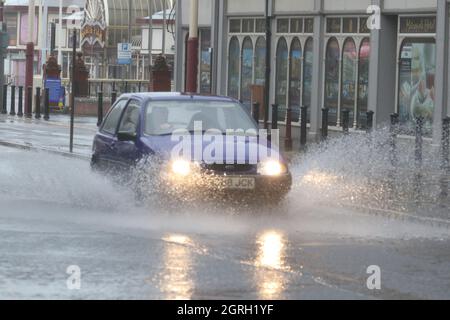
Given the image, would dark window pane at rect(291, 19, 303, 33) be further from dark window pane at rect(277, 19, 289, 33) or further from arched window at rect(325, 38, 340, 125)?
arched window at rect(325, 38, 340, 125)

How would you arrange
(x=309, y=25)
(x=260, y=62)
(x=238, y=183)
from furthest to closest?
(x=260, y=62)
(x=309, y=25)
(x=238, y=183)

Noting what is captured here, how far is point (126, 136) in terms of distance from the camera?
16.8 m

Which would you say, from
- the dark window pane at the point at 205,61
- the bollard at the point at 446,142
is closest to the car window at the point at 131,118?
the bollard at the point at 446,142

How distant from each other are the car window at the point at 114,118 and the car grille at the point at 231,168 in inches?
102

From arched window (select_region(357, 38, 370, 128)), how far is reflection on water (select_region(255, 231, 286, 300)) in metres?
17.5

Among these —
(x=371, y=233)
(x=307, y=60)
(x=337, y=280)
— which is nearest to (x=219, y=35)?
(x=307, y=60)

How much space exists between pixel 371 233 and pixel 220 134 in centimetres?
295

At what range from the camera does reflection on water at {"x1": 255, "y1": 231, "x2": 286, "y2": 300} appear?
995cm

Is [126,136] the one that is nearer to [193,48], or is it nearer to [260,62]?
[193,48]

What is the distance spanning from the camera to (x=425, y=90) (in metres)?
29.0

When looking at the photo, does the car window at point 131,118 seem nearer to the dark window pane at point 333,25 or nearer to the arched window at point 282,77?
the dark window pane at point 333,25

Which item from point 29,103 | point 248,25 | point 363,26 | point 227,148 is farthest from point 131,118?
point 29,103

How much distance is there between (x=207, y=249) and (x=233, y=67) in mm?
25977

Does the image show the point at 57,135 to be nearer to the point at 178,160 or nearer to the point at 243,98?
the point at 243,98
